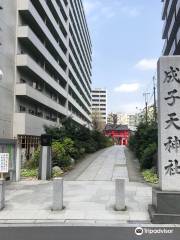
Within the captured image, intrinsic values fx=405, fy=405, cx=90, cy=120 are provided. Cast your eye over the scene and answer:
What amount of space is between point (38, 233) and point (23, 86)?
28.2 m

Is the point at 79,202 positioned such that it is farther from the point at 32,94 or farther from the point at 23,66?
the point at 32,94

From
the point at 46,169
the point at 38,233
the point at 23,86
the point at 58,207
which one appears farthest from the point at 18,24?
the point at 38,233

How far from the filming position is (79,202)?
13344 millimetres

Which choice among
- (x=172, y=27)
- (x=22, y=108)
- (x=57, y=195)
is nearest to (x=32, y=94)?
(x=22, y=108)

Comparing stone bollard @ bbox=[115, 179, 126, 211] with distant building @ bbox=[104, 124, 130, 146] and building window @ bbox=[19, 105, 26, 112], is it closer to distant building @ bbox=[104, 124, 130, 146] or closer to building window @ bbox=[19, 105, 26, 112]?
building window @ bbox=[19, 105, 26, 112]

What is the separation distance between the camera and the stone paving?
36.7ft

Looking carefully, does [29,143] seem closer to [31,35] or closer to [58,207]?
[31,35]

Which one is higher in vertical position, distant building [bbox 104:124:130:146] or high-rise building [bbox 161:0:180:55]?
high-rise building [bbox 161:0:180:55]

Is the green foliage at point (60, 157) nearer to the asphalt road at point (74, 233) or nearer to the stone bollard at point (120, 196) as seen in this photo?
the stone bollard at point (120, 196)

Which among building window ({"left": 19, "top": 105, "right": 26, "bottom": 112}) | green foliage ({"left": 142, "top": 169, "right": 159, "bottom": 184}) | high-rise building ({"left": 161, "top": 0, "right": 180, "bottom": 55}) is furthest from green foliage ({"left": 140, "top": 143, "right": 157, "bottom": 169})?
high-rise building ({"left": 161, "top": 0, "right": 180, "bottom": 55})

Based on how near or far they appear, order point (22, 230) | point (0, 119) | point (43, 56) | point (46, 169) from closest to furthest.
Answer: point (22, 230)
point (46, 169)
point (0, 119)
point (43, 56)

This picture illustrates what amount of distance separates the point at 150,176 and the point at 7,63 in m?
20.0

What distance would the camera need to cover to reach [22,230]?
992 cm

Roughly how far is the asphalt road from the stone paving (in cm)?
78
